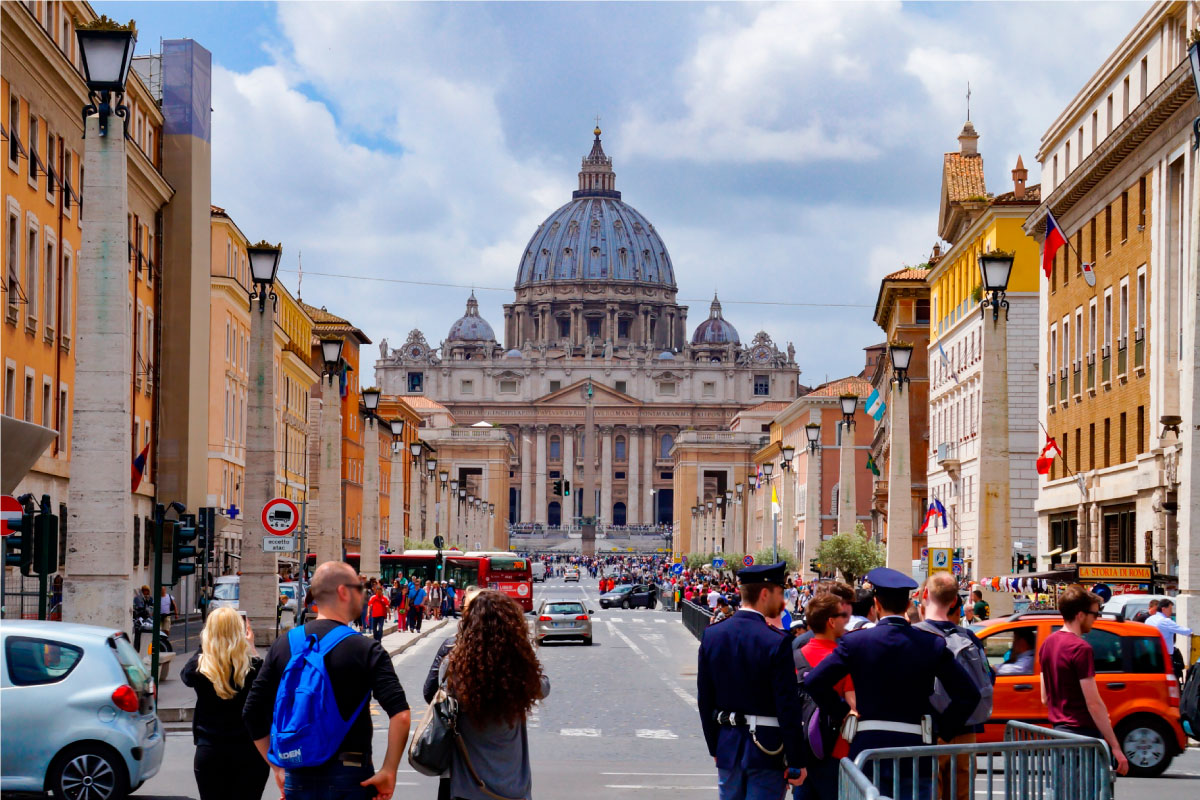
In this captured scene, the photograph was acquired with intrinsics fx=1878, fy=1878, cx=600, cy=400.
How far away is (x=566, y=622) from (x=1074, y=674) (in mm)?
32277

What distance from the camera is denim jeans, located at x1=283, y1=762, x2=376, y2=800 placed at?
775 cm

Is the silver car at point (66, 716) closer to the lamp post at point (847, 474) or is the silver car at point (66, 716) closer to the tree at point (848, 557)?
the lamp post at point (847, 474)

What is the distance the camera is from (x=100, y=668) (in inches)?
485

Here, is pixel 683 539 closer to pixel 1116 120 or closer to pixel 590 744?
pixel 1116 120

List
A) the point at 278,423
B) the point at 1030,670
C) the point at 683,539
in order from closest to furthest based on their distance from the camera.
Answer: the point at 1030,670 < the point at 278,423 < the point at 683,539

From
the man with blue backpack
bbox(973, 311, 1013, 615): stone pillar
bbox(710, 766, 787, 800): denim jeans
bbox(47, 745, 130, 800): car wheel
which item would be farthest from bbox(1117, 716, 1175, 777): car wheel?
the man with blue backpack

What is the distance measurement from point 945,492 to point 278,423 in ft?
82.9

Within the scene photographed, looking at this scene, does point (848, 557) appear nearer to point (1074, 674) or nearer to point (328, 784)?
point (1074, 674)

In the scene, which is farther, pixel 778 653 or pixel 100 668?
pixel 100 668

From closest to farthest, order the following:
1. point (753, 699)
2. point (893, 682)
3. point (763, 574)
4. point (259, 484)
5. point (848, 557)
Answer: point (893, 682) < point (753, 699) < point (763, 574) < point (259, 484) < point (848, 557)

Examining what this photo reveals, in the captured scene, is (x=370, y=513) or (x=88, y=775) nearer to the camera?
(x=88, y=775)

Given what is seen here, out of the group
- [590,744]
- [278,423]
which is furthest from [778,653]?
[278,423]

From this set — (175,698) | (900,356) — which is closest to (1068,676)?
(175,698)

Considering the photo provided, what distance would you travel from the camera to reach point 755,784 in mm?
9062
